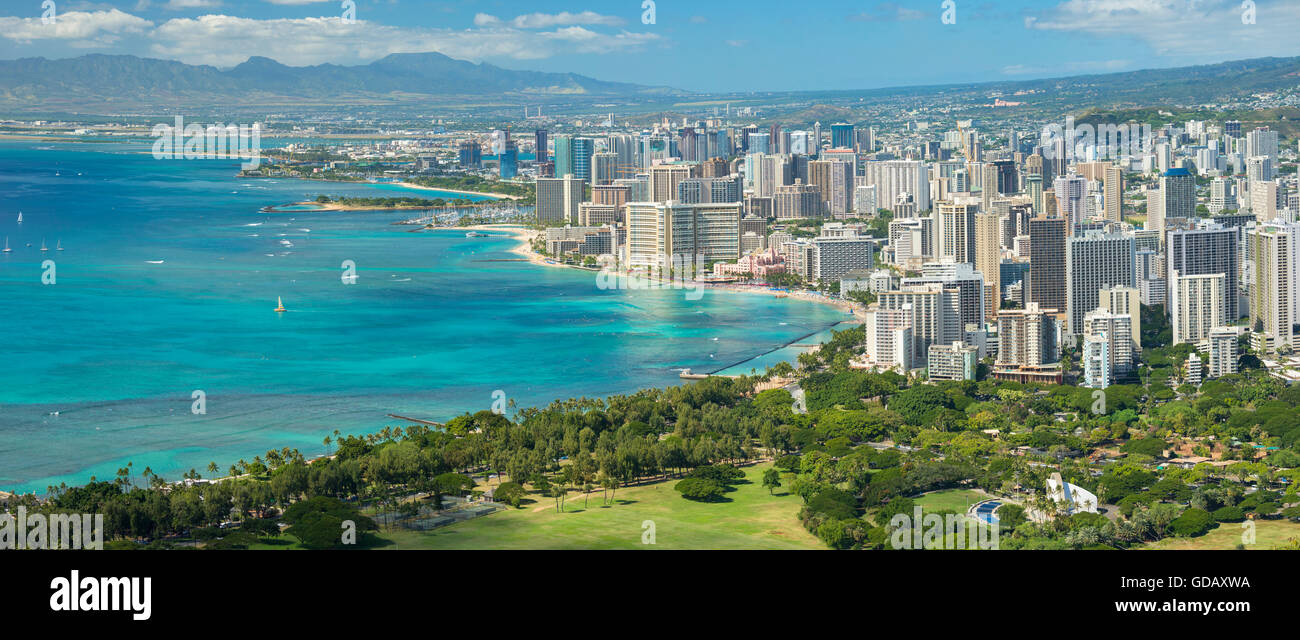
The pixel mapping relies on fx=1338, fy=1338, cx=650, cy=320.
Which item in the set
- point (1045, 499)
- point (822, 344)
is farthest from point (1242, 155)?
point (1045, 499)

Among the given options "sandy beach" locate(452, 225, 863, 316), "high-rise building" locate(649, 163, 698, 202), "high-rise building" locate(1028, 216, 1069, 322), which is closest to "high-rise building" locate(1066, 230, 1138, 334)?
"high-rise building" locate(1028, 216, 1069, 322)

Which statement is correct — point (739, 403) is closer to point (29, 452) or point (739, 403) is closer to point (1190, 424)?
point (1190, 424)

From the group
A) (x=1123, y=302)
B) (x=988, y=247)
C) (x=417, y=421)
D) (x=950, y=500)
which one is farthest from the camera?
(x=988, y=247)

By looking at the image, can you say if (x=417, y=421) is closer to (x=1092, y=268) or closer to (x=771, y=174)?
(x=1092, y=268)

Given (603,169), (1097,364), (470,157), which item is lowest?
(1097,364)

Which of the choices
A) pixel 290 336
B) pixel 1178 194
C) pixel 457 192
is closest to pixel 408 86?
pixel 457 192

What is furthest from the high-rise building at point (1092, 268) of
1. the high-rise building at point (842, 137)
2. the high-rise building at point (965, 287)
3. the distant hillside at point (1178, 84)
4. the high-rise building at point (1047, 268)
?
the distant hillside at point (1178, 84)
